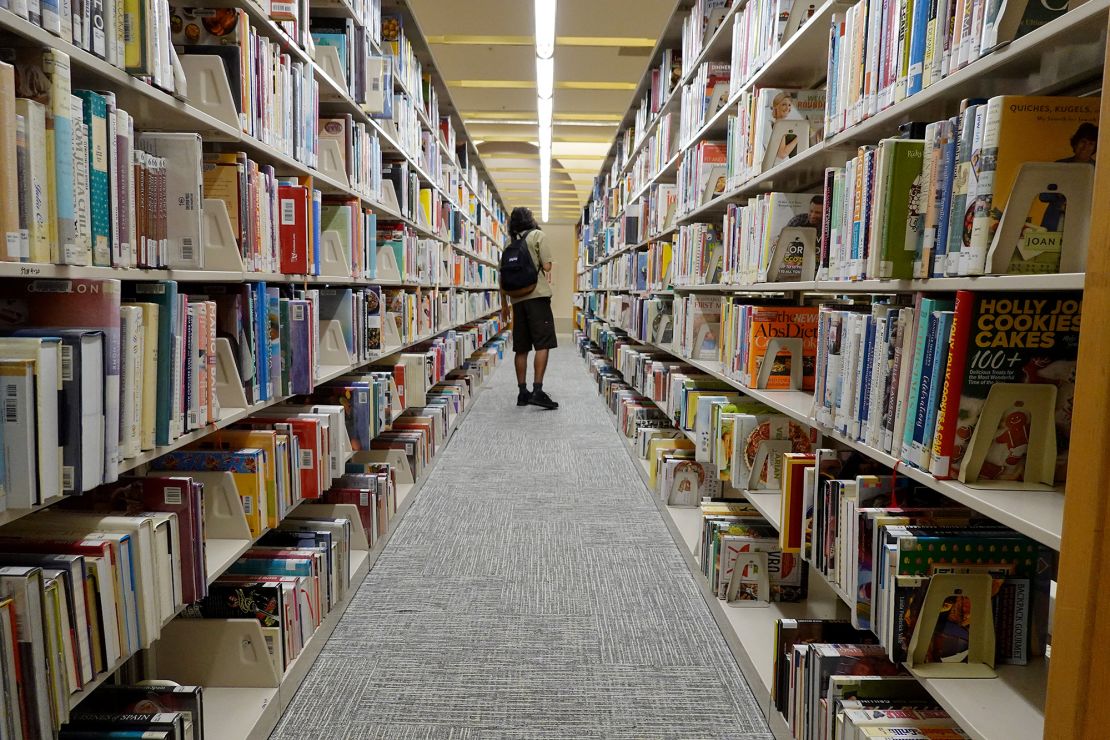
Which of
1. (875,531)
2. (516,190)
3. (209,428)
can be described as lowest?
(875,531)

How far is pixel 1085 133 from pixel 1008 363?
0.36 metres

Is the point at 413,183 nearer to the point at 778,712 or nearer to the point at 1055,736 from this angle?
the point at 778,712

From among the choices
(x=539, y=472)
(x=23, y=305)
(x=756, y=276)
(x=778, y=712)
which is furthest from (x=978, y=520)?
(x=539, y=472)

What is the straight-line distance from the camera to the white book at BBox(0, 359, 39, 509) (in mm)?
976

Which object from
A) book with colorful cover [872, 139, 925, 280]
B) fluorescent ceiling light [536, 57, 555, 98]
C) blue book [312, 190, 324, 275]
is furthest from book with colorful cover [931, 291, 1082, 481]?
fluorescent ceiling light [536, 57, 555, 98]

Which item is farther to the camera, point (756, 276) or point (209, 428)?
point (756, 276)

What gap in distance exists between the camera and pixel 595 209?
909 centimetres

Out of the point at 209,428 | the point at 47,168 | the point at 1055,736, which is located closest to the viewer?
the point at 1055,736

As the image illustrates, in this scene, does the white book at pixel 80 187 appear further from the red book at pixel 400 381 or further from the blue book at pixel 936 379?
the red book at pixel 400 381

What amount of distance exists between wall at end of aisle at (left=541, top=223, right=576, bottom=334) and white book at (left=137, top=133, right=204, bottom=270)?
15.4 meters

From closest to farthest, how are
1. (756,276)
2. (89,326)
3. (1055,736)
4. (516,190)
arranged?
(1055,736) < (89,326) < (756,276) < (516,190)

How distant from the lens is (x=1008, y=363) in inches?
44.6

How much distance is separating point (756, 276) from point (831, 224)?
644 mm

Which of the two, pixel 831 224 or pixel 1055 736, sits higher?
pixel 831 224
